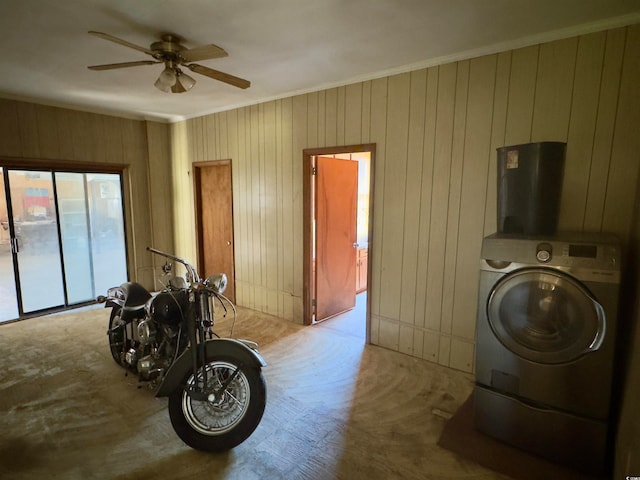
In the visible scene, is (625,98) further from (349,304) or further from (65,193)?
(65,193)

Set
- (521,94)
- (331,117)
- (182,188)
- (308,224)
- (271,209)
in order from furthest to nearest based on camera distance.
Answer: (182,188) < (271,209) < (308,224) < (331,117) < (521,94)

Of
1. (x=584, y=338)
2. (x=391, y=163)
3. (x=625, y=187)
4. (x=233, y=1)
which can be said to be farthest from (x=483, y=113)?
(x=233, y=1)

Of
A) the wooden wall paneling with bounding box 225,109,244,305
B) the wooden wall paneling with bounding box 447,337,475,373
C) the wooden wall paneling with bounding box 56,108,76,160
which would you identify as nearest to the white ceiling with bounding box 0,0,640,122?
the wooden wall paneling with bounding box 56,108,76,160

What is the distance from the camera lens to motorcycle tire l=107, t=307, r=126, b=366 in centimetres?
295

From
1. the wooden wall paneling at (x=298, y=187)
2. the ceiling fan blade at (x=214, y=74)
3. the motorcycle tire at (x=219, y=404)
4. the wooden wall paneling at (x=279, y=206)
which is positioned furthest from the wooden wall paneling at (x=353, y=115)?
the motorcycle tire at (x=219, y=404)

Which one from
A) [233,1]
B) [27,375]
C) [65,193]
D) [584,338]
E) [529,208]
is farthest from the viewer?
[65,193]

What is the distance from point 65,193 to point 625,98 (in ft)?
19.2

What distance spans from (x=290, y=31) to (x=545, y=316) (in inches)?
94.9

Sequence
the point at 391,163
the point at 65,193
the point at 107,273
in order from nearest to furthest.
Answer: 1. the point at 391,163
2. the point at 65,193
3. the point at 107,273

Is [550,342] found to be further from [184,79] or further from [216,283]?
[184,79]

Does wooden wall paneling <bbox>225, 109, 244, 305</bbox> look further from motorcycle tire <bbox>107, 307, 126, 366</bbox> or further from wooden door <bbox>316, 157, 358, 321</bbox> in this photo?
motorcycle tire <bbox>107, 307, 126, 366</bbox>

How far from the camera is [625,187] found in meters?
2.26

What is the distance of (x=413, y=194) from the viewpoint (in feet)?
10.2

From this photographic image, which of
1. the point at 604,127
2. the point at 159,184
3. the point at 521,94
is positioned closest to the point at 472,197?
the point at 521,94
